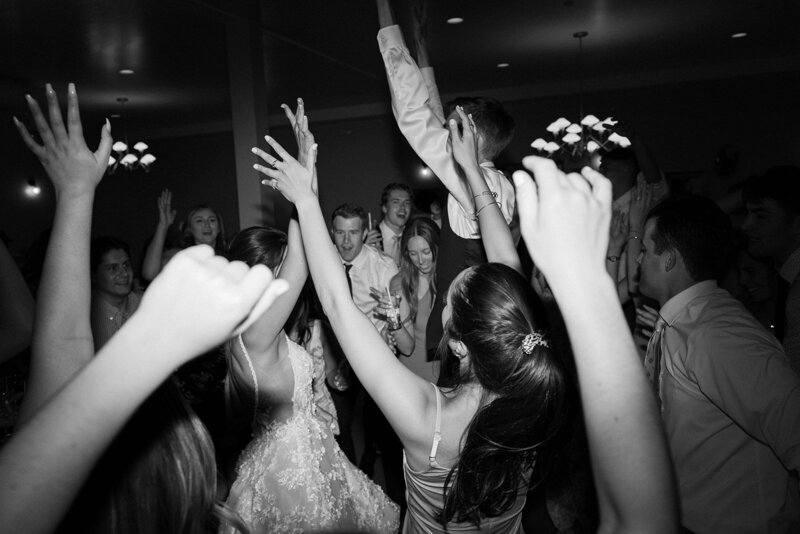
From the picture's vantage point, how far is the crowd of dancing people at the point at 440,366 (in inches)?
21.4

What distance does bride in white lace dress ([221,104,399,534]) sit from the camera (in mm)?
1888

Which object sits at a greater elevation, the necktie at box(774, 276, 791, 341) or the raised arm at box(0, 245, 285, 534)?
the raised arm at box(0, 245, 285, 534)

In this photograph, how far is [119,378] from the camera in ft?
1.73

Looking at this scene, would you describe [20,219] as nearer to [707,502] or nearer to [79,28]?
[79,28]

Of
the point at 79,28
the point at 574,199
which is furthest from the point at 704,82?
the point at 574,199

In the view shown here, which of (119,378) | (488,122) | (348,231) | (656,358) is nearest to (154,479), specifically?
(119,378)

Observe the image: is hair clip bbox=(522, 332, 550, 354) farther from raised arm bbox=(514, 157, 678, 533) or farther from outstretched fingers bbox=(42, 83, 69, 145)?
outstretched fingers bbox=(42, 83, 69, 145)

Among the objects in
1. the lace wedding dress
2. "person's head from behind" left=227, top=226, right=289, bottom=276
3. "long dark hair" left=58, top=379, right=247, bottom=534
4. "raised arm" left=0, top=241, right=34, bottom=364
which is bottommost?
the lace wedding dress

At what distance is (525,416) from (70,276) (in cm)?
99

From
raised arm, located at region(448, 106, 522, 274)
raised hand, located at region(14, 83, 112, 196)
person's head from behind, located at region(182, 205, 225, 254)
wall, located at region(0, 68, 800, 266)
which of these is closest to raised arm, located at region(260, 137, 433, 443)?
raised hand, located at region(14, 83, 112, 196)

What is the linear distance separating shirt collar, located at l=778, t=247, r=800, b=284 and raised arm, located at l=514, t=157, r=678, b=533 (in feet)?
6.92

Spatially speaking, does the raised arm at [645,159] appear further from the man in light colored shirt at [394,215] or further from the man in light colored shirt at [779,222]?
the man in light colored shirt at [394,215]

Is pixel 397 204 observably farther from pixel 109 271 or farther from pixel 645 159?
pixel 109 271

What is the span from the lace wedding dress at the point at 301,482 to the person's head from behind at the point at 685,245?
124 cm
